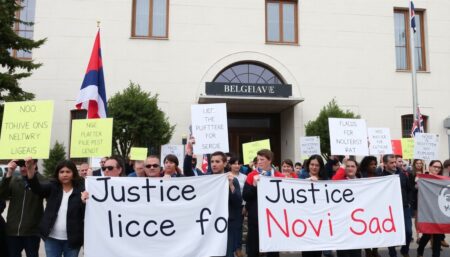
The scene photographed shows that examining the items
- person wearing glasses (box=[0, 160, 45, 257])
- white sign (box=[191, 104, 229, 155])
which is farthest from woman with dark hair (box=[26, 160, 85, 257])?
white sign (box=[191, 104, 229, 155])

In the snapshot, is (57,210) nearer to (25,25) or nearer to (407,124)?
(25,25)

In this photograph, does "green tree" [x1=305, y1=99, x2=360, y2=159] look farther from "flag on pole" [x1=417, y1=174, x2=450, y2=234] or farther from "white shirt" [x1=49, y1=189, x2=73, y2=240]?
"white shirt" [x1=49, y1=189, x2=73, y2=240]

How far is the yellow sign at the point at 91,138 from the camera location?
5961 millimetres

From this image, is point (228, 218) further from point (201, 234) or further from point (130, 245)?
point (130, 245)

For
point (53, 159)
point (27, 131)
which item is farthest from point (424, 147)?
point (53, 159)

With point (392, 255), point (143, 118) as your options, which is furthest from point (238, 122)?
point (392, 255)

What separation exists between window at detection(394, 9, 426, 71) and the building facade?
0.05 metres

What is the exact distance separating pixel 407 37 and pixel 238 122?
9.65m

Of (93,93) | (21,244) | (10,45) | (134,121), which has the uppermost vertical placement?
(10,45)

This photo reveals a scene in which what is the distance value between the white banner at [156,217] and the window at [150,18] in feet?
50.1

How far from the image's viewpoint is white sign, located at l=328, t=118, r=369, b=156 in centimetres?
668

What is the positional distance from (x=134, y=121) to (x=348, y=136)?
1072 cm

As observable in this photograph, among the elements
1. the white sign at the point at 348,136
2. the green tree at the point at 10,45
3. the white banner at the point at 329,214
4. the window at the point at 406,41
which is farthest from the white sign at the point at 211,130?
the window at the point at 406,41

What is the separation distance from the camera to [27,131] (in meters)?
4.91
